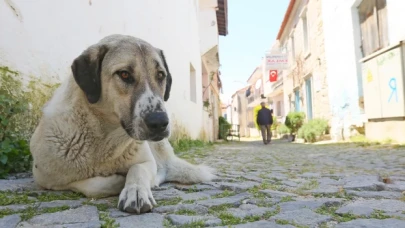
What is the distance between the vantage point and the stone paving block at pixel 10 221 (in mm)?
1818

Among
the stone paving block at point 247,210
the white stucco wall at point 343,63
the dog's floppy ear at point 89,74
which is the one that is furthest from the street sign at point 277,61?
the stone paving block at point 247,210

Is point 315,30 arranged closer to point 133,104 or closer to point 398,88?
point 398,88

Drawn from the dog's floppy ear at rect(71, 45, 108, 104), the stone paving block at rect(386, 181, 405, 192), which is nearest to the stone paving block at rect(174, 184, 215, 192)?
the dog's floppy ear at rect(71, 45, 108, 104)

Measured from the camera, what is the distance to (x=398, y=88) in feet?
25.3

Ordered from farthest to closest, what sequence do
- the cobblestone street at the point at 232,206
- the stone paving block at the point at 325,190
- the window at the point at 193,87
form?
the window at the point at 193,87 → the stone paving block at the point at 325,190 → the cobblestone street at the point at 232,206

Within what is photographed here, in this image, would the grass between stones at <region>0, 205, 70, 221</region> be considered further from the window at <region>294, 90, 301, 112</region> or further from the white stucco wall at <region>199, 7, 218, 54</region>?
the window at <region>294, 90, 301, 112</region>

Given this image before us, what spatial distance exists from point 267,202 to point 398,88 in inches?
266

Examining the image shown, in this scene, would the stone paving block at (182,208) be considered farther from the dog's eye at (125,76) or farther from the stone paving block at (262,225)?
the dog's eye at (125,76)

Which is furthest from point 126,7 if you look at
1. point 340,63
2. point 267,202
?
point 340,63

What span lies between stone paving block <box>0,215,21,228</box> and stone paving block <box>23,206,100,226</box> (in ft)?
0.22

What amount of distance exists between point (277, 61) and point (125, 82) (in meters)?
18.1

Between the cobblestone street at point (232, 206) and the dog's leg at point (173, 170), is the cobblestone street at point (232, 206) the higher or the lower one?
the lower one

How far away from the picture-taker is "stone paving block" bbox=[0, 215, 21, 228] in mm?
1818

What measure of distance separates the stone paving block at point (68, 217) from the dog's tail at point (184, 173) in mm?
1185
